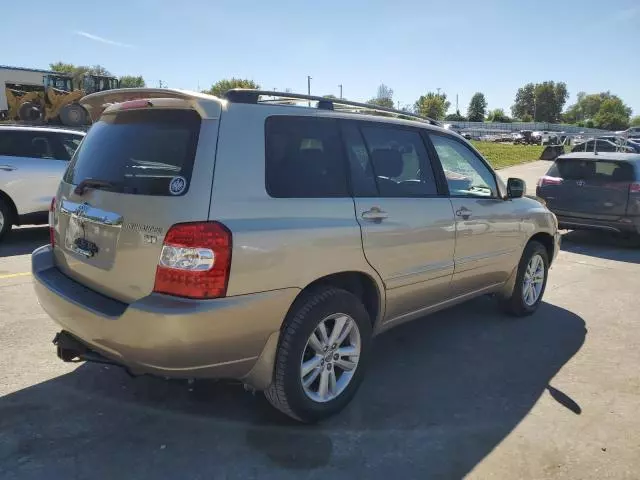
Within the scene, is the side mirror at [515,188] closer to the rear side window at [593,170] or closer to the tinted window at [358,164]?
the tinted window at [358,164]

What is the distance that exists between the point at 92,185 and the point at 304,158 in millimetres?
1226

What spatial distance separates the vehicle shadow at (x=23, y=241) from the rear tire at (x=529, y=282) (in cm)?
621

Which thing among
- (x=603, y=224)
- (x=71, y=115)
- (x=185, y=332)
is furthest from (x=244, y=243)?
(x=71, y=115)

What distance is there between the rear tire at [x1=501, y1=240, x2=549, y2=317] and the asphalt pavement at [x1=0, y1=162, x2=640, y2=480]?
16.7 inches

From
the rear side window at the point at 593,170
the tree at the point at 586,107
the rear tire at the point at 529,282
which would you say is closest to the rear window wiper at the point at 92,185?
the rear tire at the point at 529,282

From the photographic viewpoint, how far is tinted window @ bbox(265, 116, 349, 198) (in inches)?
118

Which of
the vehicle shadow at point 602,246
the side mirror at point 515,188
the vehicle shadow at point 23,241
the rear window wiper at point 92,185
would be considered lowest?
the vehicle shadow at point 602,246

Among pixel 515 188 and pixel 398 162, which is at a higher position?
pixel 398 162

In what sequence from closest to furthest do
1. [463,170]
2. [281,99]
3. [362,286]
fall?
[281,99], [362,286], [463,170]

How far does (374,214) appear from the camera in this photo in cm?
341

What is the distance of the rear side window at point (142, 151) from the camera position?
2.79 meters

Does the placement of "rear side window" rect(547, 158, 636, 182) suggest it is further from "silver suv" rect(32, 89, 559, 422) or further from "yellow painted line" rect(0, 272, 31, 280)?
"yellow painted line" rect(0, 272, 31, 280)

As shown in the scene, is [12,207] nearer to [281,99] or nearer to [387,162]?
[281,99]

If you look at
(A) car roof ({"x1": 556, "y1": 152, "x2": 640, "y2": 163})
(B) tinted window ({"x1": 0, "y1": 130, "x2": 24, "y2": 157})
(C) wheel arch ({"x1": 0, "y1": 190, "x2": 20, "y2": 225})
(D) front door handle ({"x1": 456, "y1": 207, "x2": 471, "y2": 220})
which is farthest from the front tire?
(A) car roof ({"x1": 556, "y1": 152, "x2": 640, "y2": 163})
